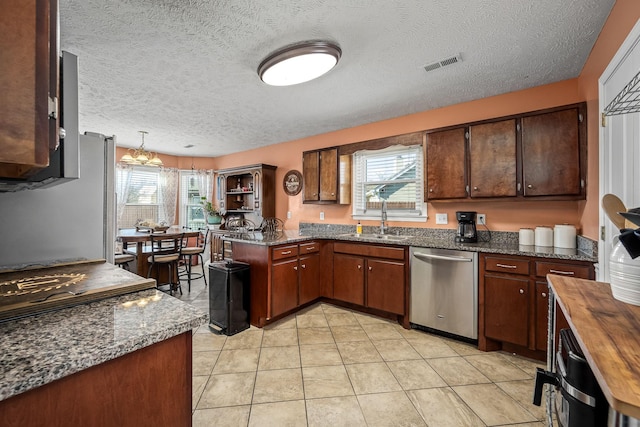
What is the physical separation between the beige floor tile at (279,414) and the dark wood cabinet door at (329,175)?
2.62 m

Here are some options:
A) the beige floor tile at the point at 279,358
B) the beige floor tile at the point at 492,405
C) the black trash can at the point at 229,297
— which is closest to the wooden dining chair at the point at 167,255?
the black trash can at the point at 229,297

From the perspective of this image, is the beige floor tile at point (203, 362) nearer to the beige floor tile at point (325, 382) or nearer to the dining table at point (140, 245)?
the beige floor tile at point (325, 382)

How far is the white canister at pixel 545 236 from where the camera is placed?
2486 millimetres

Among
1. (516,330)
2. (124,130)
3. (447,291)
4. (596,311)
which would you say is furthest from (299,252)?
(124,130)

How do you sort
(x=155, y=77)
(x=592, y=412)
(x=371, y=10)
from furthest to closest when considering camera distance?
(x=155, y=77) → (x=371, y=10) → (x=592, y=412)

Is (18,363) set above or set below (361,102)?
below

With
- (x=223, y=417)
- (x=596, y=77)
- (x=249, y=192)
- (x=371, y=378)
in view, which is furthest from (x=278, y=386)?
(x=249, y=192)

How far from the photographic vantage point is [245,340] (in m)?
2.60

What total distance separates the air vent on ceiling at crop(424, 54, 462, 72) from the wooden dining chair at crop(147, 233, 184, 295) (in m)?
3.52

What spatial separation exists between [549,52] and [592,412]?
242 cm

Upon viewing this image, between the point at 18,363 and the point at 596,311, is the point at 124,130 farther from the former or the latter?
the point at 596,311

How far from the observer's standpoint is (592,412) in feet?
2.72

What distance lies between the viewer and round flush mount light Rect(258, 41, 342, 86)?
196 cm

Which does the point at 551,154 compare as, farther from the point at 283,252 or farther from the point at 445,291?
the point at 283,252
